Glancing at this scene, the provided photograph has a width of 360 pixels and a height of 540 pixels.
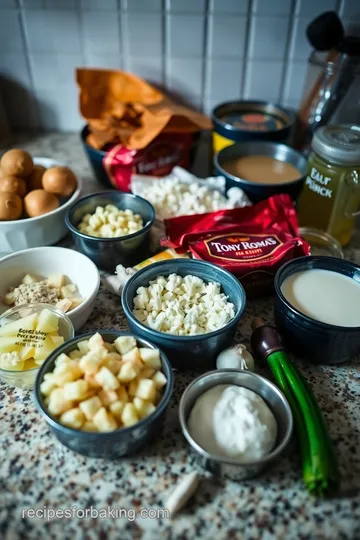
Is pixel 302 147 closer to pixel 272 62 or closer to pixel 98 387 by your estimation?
pixel 272 62

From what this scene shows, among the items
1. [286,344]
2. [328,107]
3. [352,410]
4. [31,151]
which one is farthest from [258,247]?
[31,151]

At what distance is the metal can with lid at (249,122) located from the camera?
101cm

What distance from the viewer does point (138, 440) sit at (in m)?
0.56

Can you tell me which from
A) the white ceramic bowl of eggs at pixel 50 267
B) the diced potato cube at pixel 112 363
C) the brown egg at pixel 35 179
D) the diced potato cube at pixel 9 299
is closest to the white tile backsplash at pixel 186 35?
the brown egg at pixel 35 179

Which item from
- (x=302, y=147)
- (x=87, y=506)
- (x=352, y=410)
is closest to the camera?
(x=87, y=506)

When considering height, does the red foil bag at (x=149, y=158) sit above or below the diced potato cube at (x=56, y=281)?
above

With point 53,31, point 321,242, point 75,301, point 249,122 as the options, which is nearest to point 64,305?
point 75,301

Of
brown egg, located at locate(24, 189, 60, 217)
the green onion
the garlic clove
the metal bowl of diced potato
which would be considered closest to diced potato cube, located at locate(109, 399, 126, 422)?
the metal bowl of diced potato

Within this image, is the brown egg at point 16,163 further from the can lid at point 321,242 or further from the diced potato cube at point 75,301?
the can lid at point 321,242

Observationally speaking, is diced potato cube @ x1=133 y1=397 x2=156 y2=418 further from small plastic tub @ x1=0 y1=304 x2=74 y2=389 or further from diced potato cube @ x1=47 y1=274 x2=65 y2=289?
diced potato cube @ x1=47 y1=274 x2=65 y2=289

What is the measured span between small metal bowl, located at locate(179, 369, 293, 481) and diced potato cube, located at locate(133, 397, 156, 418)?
0.13 feet

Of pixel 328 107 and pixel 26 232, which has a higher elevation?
pixel 328 107

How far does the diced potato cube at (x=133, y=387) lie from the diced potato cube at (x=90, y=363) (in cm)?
5

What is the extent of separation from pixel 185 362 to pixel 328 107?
25.8 inches
